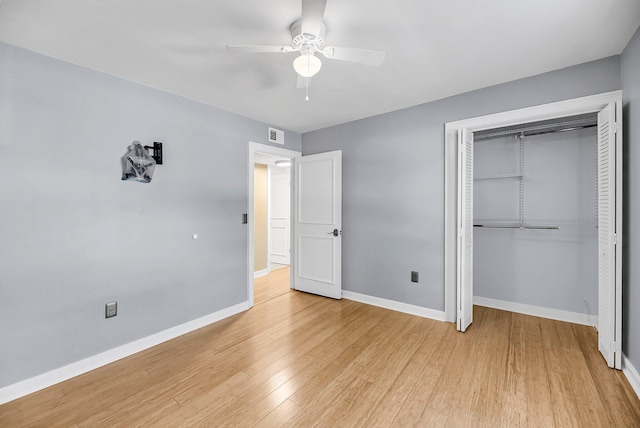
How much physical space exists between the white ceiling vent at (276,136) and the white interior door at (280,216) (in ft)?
7.59

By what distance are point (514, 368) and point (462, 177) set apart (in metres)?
1.72

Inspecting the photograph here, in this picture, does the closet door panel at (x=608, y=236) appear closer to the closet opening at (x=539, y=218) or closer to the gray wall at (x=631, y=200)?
the gray wall at (x=631, y=200)

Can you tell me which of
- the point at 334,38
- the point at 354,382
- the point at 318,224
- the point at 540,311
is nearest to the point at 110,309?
the point at 354,382

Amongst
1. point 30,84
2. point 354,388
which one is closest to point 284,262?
point 354,388

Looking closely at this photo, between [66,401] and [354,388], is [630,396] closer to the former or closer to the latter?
[354,388]

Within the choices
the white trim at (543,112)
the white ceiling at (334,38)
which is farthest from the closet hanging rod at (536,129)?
the white ceiling at (334,38)

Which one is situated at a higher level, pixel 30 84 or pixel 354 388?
pixel 30 84

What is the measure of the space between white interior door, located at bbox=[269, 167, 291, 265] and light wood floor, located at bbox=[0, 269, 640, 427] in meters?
3.50

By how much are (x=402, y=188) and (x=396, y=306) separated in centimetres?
147

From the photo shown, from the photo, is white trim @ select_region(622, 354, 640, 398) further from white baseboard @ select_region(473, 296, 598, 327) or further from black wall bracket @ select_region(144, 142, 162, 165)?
black wall bracket @ select_region(144, 142, 162, 165)

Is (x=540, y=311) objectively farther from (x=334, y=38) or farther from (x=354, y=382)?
(x=334, y=38)

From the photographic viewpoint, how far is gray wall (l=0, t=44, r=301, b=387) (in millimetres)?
1956

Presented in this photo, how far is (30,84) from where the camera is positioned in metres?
2.01

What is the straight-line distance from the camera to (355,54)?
174cm
